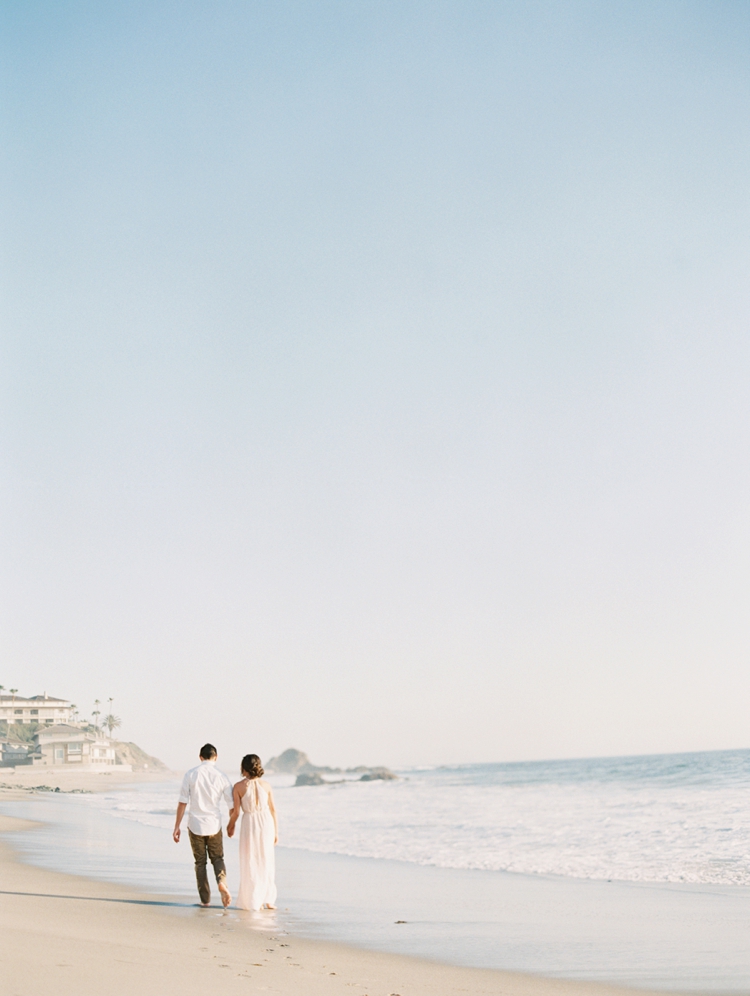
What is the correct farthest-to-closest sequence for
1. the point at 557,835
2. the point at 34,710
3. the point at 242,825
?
1. the point at 34,710
2. the point at 557,835
3. the point at 242,825

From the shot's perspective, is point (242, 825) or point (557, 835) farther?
point (557, 835)

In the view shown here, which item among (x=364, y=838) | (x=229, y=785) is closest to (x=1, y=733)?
(x=364, y=838)

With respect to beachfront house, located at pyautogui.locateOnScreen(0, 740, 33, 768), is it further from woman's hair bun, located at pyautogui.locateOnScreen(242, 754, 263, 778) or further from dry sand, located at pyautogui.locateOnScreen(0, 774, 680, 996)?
dry sand, located at pyautogui.locateOnScreen(0, 774, 680, 996)

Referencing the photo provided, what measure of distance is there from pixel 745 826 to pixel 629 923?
1194 cm

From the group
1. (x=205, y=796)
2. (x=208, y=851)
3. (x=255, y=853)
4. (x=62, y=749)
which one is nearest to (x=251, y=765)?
(x=205, y=796)

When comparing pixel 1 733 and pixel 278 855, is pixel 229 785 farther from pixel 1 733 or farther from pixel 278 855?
pixel 1 733

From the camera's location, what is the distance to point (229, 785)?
9.27 metres

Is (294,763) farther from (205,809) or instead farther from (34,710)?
(205,809)

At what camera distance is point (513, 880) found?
1263 centimetres

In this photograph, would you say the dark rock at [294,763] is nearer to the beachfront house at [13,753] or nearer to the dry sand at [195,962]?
the beachfront house at [13,753]

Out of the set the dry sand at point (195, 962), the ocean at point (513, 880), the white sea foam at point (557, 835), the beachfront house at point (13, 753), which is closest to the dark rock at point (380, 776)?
the beachfront house at point (13, 753)

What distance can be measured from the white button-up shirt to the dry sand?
0.81 metres

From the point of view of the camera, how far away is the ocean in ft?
24.2

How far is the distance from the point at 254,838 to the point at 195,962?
A: 9.40ft
